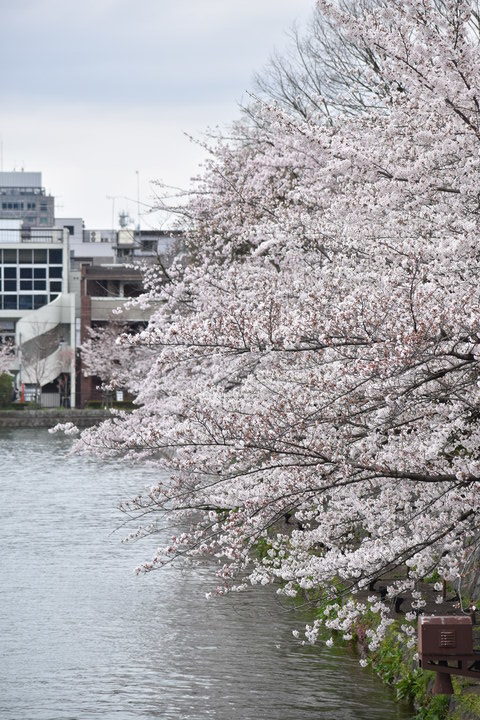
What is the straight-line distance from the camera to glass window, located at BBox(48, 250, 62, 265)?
3295 inches

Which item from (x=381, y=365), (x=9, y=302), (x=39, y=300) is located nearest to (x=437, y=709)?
(x=381, y=365)

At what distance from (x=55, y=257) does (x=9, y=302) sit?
4.75m

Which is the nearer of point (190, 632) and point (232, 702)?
point (232, 702)

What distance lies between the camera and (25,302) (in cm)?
8500

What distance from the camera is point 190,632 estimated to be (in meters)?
12.9

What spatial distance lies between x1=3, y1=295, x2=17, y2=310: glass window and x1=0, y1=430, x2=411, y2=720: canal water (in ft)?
217

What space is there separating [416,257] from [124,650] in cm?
577

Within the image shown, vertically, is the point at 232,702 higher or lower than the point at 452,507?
lower

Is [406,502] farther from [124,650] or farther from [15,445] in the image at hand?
[15,445]

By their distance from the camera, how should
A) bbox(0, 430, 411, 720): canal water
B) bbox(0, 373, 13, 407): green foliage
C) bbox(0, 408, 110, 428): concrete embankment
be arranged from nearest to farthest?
bbox(0, 430, 411, 720): canal water, bbox(0, 408, 110, 428): concrete embankment, bbox(0, 373, 13, 407): green foliage

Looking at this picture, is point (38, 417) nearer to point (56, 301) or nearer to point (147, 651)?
point (56, 301)

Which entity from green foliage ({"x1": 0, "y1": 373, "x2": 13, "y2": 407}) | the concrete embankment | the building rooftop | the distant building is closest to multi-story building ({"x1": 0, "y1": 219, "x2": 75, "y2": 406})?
green foliage ({"x1": 0, "y1": 373, "x2": 13, "y2": 407})

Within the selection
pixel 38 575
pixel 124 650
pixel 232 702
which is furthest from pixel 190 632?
pixel 38 575

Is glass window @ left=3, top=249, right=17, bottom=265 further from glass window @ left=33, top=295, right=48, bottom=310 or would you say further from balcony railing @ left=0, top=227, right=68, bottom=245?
glass window @ left=33, top=295, right=48, bottom=310
